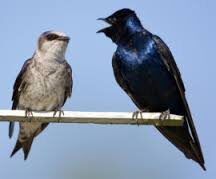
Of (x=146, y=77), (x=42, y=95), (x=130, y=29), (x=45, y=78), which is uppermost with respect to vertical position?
(x=130, y=29)

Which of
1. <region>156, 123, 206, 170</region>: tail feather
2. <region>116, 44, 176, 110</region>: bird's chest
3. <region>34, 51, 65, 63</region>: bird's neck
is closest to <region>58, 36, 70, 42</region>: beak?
<region>34, 51, 65, 63</region>: bird's neck

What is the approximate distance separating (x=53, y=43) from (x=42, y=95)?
1.17 feet

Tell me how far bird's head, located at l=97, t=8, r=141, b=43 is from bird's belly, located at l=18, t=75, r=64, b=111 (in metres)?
0.68

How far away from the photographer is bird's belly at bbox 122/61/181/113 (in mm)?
4039

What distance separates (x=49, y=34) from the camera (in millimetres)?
4773

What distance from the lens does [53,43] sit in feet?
15.6

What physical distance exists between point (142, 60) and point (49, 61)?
0.84 metres

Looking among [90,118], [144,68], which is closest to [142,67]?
[144,68]

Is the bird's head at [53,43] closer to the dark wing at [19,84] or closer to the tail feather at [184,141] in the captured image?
the dark wing at [19,84]

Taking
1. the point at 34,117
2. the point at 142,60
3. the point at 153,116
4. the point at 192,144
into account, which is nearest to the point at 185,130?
the point at 192,144

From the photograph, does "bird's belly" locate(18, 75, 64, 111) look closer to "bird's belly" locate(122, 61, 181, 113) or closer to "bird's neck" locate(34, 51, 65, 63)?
"bird's neck" locate(34, 51, 65, 63)

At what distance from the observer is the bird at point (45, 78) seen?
466 cm

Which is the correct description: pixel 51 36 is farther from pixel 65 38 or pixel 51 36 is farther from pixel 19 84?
pixel 19 84

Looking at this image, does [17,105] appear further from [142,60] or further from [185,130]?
[185,130]
